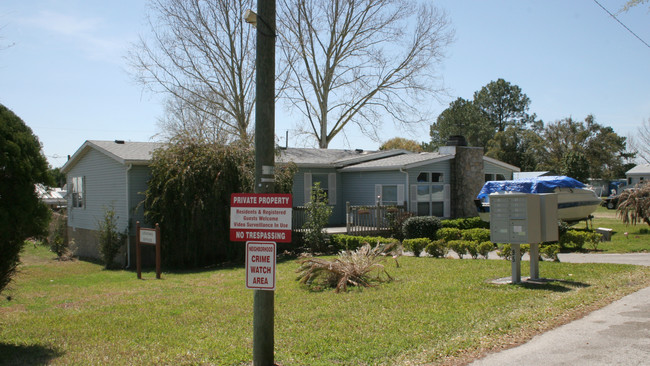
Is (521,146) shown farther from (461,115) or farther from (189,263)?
(189,263)

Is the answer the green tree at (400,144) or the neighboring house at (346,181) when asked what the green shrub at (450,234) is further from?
the green tree at (400,144)

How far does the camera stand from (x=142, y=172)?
18.1 m

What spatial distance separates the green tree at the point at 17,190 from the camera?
20.3ft

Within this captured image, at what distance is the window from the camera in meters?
21.9

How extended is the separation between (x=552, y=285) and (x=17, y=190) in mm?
8476

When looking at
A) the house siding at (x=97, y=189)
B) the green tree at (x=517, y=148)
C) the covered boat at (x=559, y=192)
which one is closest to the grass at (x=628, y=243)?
the covered boat at (x=559, y=192)

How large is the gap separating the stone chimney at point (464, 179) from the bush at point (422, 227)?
16.7 ft

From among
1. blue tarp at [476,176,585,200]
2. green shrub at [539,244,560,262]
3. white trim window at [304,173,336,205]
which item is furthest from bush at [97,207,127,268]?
blue tarp at [476,176,585,200]

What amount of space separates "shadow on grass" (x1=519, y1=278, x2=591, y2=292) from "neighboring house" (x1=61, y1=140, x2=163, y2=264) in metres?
12.5

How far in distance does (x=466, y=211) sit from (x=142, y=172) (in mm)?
14152

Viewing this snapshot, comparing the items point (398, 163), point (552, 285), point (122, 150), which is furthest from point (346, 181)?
point (552, 285)

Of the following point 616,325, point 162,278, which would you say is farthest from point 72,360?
point 162,278

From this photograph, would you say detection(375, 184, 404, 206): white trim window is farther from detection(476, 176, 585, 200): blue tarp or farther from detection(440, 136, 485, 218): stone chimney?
detection(476, 176, 585, 200): blue tarp

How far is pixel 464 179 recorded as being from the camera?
23.7 metres
